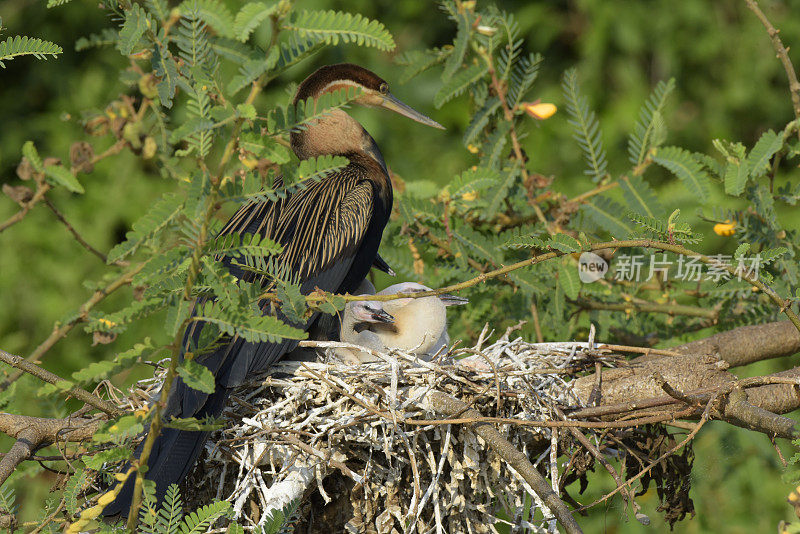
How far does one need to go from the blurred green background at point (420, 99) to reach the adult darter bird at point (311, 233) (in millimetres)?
1886

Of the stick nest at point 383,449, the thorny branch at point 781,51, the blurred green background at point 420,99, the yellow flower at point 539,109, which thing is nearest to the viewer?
the stick nest at point 383,449

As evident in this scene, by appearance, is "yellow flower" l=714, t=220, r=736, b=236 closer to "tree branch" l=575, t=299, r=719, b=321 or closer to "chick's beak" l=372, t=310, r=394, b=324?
"tree branch" l=575, t=299, r=719, b=321

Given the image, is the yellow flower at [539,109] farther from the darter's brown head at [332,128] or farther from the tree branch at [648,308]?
the tree branch at [648,308]

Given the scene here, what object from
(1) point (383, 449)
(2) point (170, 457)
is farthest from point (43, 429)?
(1) point (383, 449)

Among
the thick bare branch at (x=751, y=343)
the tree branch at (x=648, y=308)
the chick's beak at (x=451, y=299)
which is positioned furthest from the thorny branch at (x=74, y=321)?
the thick bare branch at (x=751, y=343)

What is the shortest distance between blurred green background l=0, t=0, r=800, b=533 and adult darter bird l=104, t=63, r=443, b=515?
1886 millimetres

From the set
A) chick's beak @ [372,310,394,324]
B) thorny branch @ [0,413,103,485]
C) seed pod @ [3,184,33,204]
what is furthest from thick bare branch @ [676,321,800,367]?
seed pod @ [3,184,33,204]

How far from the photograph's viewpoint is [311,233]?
2.78m

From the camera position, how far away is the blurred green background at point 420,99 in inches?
201

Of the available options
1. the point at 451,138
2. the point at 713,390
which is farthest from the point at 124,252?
the point at 451,138

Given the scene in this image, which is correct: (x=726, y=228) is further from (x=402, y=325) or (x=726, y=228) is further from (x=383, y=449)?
(x=383, y=449)

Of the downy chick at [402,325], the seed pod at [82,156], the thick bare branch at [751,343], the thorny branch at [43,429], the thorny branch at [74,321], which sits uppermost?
the seed pod at [82,156]

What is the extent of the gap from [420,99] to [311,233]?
113 inches

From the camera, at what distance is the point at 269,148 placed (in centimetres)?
145
